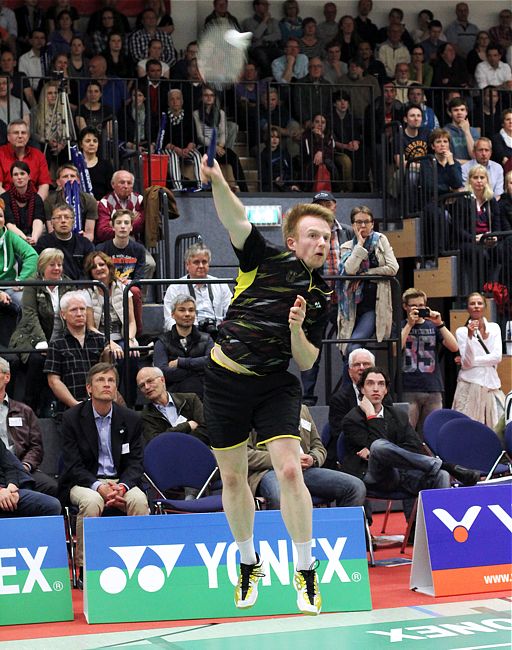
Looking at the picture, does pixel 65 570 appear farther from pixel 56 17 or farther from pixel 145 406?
pixel 56 17

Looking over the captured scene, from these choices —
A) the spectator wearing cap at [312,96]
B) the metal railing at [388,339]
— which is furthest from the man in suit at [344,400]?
the spectator wearing cap at [312,96]

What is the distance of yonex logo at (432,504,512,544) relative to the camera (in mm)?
8594

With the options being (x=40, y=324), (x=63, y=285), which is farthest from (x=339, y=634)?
(x=40, y=324)

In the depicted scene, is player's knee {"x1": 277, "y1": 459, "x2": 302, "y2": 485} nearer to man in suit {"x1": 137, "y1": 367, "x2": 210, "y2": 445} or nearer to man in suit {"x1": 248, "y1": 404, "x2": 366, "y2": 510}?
man in suit {"x1": 248, "y1": 404, "x2": 366, "y2": 510}

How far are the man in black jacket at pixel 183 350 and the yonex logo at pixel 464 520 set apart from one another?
240cm

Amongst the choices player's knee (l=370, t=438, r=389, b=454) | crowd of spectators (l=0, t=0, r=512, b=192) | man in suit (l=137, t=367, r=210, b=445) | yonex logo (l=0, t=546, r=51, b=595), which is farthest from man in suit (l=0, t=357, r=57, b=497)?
crowd of spectators (l=0, t=0, r=512, b=192)

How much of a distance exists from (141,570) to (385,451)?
2.30 m

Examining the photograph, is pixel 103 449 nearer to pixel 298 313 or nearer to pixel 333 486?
pixel 333 486

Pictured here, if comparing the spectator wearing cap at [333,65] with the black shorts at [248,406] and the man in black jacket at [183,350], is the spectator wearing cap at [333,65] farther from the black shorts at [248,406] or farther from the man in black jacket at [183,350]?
the black shorts at [248,406]

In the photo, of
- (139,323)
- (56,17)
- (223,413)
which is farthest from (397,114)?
(223,413)

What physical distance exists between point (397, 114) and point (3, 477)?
331 inches

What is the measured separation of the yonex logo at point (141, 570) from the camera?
7.93 meters

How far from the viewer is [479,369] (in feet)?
37.9

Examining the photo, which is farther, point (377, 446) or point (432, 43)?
point (432, 43)
